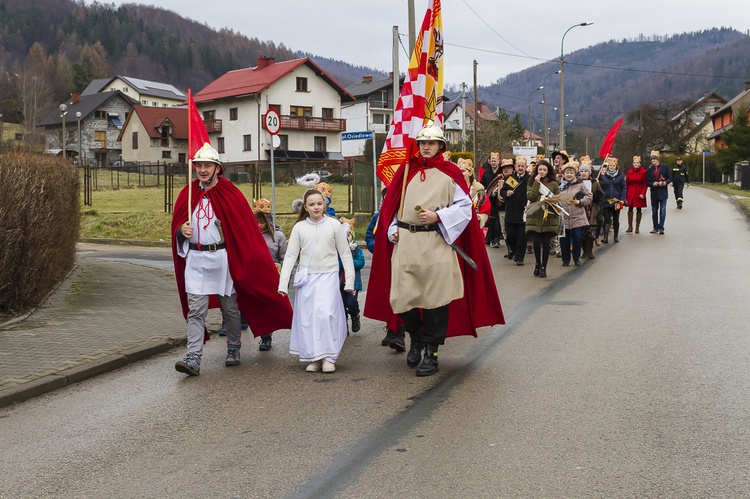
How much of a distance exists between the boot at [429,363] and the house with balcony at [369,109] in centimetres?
8162

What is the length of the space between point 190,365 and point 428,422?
2.52 m

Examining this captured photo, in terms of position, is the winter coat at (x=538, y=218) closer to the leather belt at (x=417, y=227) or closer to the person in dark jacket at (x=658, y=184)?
the leather belt at (x=417, y=227)

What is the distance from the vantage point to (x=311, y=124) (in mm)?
75438

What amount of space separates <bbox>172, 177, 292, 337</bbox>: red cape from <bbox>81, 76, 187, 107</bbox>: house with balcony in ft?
396

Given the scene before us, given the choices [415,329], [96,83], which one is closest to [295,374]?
[415,329]

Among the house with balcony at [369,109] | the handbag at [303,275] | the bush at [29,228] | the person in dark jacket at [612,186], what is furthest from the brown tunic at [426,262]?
the house with balcony at [369,109]

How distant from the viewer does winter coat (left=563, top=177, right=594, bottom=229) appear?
15.2 metres

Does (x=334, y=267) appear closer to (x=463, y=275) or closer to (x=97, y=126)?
(x=463, y=275)

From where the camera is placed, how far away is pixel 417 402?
6398 millimetres

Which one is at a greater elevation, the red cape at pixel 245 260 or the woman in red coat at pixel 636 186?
the woman in red coat at pixel 636 186

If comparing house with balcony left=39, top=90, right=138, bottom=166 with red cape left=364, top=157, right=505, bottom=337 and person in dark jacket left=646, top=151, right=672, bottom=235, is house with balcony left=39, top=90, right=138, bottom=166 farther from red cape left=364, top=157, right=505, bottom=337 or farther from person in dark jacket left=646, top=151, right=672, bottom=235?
red cape left=364, top=157, right=505, bottom=337

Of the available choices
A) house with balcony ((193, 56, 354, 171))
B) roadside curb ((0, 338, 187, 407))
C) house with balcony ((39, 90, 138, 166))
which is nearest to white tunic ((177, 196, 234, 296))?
roadside curb ((0, 338, 187, 407))

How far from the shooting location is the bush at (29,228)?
9484 millimetres

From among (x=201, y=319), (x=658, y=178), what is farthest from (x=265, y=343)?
(x=658, y=178)
